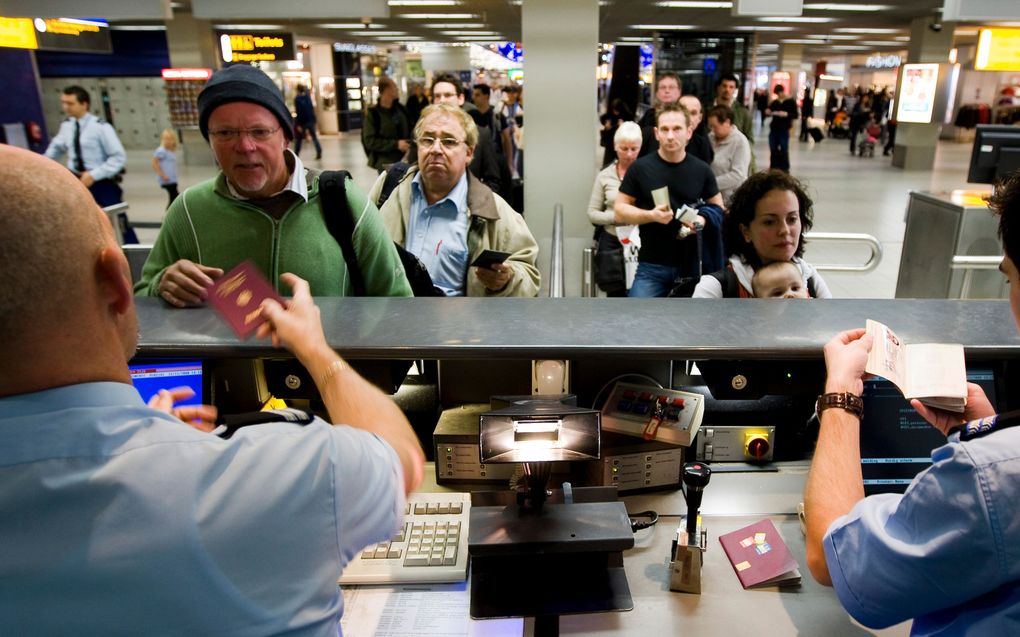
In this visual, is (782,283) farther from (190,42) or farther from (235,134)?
(190,42)

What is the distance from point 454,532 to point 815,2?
1224 centimetres

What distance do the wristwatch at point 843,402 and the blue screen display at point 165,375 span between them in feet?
5.03

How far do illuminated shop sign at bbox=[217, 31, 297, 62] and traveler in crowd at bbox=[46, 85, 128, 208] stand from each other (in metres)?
3.23

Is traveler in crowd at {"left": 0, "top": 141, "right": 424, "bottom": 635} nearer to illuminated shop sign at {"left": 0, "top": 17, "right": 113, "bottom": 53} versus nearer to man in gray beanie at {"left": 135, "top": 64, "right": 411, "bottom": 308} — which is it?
man in gray beanie at {"left": 135, "top": 64, "right": 411, "bottom": 308}

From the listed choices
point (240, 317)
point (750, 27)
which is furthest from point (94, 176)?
point (750, 27)

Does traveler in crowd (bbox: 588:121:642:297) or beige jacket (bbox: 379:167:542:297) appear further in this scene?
traveler in crowd (bbox: 588:121:642:297)

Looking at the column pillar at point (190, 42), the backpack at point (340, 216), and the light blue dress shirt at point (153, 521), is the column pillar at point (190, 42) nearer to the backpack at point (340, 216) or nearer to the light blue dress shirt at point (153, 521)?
the backpack at point (340, 216)

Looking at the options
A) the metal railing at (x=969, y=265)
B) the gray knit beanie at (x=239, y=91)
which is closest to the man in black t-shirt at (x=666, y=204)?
the metal railing at (x=969, y=265)

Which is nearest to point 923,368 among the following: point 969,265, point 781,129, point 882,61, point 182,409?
point 182,409

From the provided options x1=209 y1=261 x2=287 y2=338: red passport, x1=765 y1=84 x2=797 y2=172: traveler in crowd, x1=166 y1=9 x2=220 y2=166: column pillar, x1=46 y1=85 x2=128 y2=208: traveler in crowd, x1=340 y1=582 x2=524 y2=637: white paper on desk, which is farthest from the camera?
x1=166 y1=9 x2=220 y2=166: column pillar

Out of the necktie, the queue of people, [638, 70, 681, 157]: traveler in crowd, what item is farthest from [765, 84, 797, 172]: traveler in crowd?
the queue of people

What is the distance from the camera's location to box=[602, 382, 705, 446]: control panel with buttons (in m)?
1.79

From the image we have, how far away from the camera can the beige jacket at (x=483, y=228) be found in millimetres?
2885

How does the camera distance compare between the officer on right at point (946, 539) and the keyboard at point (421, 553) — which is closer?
the officer on right at point (946, 539)
